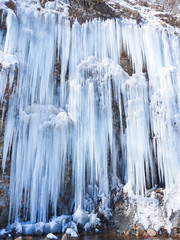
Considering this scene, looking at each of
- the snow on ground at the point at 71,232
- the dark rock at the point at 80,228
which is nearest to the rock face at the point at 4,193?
the snow on ground at the point at 71,232

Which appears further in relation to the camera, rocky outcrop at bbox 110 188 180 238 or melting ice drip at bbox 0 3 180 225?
melting ice drip at bbox 0 3 180 225

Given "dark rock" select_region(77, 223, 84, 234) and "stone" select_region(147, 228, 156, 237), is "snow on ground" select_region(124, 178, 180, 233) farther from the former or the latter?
"dark rock" select_region(77, 223, 84, 234)

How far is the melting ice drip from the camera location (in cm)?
841

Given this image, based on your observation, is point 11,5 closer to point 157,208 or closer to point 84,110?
point 84,110

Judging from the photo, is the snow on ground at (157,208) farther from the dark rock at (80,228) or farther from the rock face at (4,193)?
the rock face at (4,193)

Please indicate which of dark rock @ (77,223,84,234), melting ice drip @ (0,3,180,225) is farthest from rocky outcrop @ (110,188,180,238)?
dark rock @ (77,223,84,234)

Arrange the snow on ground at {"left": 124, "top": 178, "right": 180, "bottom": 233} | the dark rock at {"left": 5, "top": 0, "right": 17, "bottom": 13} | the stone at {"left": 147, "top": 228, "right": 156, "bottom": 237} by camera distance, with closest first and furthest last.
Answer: the stone at {"left": 147, "top": 228, "right": 156, "bottom": 237} → the snow on ground at {"left": 124, "top": 178, "right": 180, "bottom": 233} → the dark rock at {"left": 5, "top": 0, "right": 17, "bottom": 13}

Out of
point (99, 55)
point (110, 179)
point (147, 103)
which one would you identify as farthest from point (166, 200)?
point (99, 55)

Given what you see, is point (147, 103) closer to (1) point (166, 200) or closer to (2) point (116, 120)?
(2) point (116, 120)

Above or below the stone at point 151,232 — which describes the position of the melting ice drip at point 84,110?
above

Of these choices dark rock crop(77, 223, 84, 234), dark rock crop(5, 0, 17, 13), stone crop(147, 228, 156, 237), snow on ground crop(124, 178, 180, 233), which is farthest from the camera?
dark rock crop(5, 0, 17, 13)

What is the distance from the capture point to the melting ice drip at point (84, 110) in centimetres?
841

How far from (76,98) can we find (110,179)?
12.7 feet

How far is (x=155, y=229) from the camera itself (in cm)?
755
